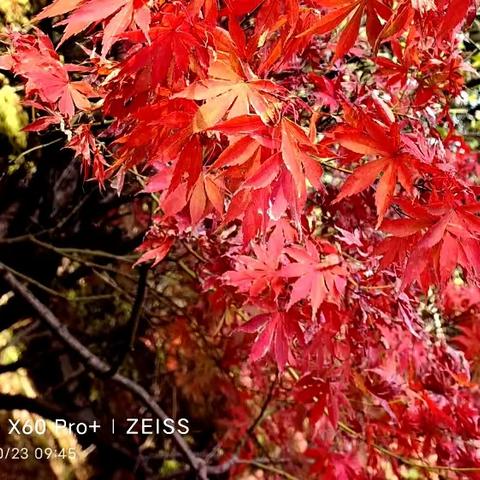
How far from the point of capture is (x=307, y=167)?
3.10ft

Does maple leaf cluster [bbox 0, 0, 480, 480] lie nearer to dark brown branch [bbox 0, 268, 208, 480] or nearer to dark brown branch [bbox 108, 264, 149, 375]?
dark brown branch [bbox 108, 264, 149, 375]

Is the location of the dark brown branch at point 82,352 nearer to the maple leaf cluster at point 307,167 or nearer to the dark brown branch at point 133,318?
the dark brown branch at point 133,318

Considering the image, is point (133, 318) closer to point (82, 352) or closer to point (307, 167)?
point (82, 352)

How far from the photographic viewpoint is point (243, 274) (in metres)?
1.56

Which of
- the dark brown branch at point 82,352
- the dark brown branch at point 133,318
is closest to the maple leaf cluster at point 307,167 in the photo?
the dark brown branch at point 133,318

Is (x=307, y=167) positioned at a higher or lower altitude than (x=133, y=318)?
higher

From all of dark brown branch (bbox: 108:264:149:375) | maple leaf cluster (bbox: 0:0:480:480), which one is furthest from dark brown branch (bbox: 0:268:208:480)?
maple leaf cluster (bbox: 0:0:480:480)

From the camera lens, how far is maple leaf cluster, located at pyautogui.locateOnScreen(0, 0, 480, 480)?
92 centimetres

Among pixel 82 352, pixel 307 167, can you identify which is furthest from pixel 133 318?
pixel 307 167

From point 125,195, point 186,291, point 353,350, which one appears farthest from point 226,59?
point 186,291

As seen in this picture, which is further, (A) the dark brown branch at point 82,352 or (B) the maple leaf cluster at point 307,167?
(A) the dark brown branch at point 82,352

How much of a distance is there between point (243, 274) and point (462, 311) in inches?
62.2

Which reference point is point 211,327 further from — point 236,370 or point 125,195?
point 125,195

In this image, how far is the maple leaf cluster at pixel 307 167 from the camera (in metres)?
0.92
